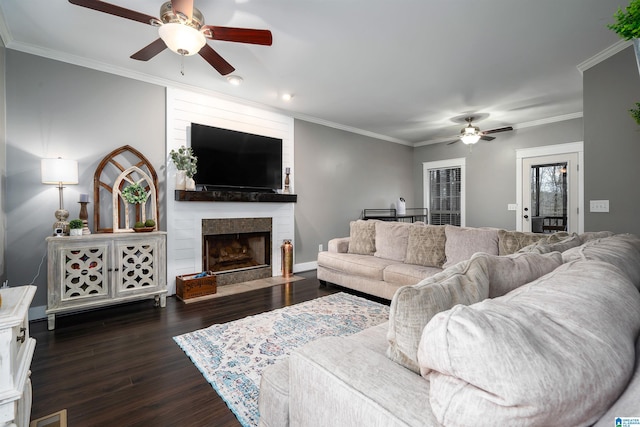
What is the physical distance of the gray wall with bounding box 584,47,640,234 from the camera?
2.65 meters

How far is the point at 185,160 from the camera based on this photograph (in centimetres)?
364

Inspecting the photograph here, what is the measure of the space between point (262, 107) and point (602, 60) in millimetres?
4057

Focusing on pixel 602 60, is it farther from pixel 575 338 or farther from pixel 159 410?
pixel 159 410

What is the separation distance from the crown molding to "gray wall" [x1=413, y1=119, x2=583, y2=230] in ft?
7.18

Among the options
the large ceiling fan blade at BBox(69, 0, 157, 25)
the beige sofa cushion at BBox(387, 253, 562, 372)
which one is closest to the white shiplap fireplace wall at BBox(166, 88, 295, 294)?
the large ceiling fan blade at BBox(69, 0, 157, 25)

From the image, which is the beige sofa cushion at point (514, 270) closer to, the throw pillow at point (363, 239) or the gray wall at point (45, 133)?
the throw pillow at point (363, 239)

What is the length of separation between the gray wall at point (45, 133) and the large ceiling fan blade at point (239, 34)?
1.92 metres

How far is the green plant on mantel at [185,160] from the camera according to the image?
3619 mm

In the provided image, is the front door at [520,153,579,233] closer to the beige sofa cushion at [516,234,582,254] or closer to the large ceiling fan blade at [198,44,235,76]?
the beige sofa cushion at [516,234,582,254]

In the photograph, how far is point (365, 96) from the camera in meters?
4.20

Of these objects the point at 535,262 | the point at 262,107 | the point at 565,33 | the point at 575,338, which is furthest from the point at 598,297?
the point at 262,107

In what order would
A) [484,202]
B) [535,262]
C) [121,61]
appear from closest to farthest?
[535,262] → [121,61] → [484,202]

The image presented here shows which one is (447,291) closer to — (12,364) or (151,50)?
(12,364)

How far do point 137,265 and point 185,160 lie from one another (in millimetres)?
1351
